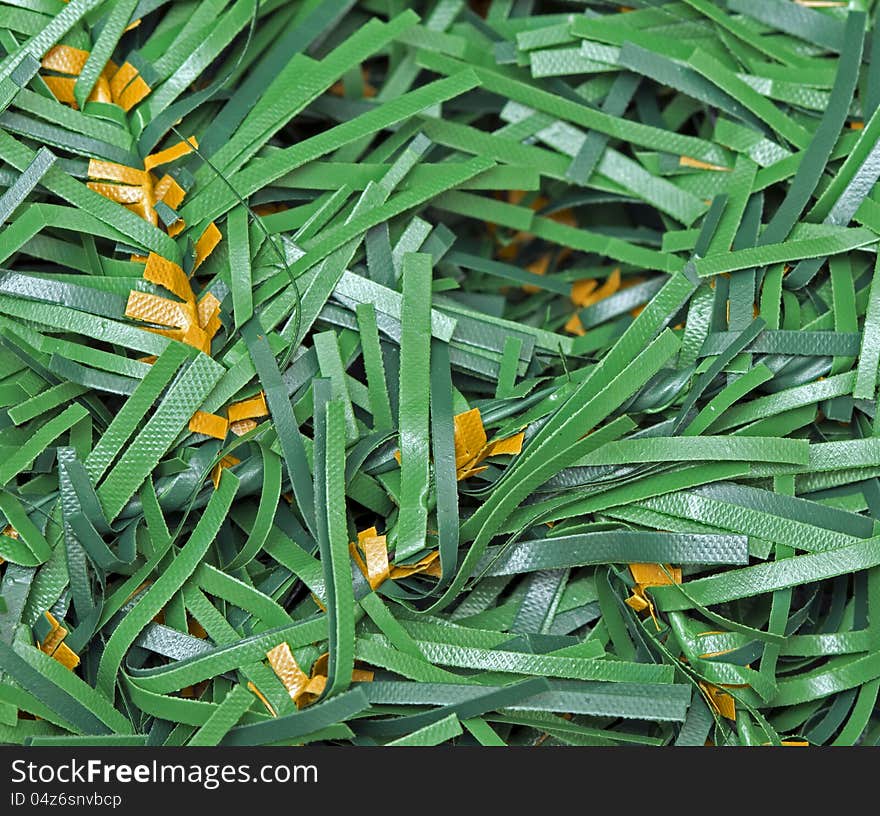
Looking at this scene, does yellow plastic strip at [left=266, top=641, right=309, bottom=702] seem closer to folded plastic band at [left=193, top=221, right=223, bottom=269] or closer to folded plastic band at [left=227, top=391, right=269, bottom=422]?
folded plastic band at [left=227, top=391, right=269, bottom=422]

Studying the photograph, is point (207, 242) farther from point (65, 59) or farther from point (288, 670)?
point (288, 670)

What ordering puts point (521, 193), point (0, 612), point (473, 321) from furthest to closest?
point (521, 193) < point (473, 321) < point (0, 612)

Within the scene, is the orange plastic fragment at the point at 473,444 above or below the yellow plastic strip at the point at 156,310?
below

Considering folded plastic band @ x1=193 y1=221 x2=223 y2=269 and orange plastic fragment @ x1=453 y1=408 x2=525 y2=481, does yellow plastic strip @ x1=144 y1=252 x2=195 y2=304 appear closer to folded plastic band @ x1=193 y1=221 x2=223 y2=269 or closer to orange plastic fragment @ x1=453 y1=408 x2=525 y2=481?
folded plastic band @ x1=193 y1=221 x2=223 y2=269

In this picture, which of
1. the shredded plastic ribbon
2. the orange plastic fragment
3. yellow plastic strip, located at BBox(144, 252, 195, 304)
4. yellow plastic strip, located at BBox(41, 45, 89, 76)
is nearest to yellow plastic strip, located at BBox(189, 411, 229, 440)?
the shredded plastic ribbon

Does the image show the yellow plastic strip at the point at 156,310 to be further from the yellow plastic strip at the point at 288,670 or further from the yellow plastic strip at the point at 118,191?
the yellow plastic strip at the point at 288,670

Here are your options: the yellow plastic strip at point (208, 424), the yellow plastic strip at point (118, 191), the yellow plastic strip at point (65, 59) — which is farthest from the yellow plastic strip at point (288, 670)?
the yellow plastic strip at point (65, 59)

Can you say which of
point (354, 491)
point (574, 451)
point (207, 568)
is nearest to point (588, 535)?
point (574, 451)

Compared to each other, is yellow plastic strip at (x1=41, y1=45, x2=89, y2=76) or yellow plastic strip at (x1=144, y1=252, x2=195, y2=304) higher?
yellow plastic strip at (x1=41, y1=45, x2=89, y2=76)

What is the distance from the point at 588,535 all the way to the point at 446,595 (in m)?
0.14

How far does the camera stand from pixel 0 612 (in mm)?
885

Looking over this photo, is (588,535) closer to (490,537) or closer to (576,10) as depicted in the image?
(490,537)

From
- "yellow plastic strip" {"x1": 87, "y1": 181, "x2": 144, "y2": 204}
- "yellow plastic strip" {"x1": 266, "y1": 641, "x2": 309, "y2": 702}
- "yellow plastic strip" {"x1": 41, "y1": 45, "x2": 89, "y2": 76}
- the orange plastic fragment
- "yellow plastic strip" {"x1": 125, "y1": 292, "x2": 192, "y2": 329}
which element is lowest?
"yellow plastic strip" {"x1": 266, "y1": 641, "x2": 309, "y2": 702}

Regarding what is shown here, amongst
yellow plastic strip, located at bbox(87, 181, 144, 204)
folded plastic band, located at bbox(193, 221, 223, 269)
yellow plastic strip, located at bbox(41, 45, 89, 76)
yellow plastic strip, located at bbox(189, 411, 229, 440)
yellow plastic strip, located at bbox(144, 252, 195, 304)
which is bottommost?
yellow plastic strip, located at bbox(189, 411, 229, 440)
